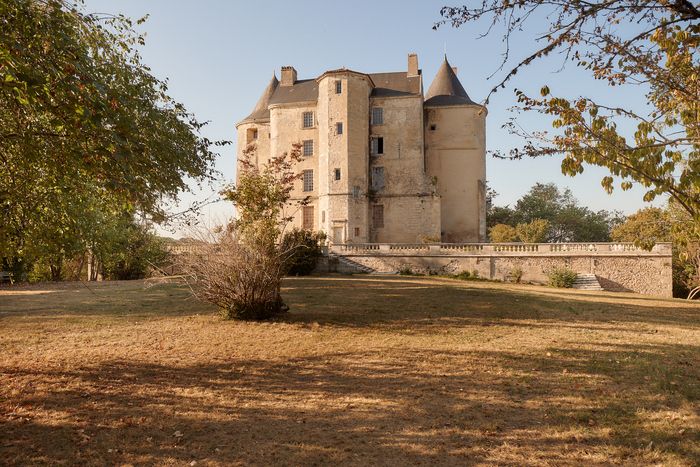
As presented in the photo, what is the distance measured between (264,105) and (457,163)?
18129 millimetres

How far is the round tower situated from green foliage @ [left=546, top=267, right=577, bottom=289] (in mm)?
11536

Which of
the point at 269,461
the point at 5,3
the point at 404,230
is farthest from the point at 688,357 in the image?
the point at 404,230

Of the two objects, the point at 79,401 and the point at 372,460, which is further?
the point at 79,401

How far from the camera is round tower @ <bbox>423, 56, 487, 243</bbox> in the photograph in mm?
39094

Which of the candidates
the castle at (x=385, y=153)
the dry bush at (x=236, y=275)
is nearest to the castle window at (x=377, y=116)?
the castle at (x=385, y=153)

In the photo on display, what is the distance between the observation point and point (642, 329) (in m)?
11.5

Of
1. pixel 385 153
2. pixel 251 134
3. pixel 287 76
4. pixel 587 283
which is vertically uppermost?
pixel 287 76

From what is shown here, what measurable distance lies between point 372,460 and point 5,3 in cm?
614

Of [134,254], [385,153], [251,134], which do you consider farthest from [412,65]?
[134,254]

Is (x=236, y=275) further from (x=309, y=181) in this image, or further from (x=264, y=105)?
(x=264, y=105)

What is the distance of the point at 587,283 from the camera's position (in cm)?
2702

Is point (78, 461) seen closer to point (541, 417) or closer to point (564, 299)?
point (541, 417)

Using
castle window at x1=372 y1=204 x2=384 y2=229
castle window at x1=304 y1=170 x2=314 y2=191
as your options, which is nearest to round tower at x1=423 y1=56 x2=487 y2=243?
castle window at x1=372 y1=204 x2=384 y2=229

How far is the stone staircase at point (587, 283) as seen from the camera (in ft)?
87.9
